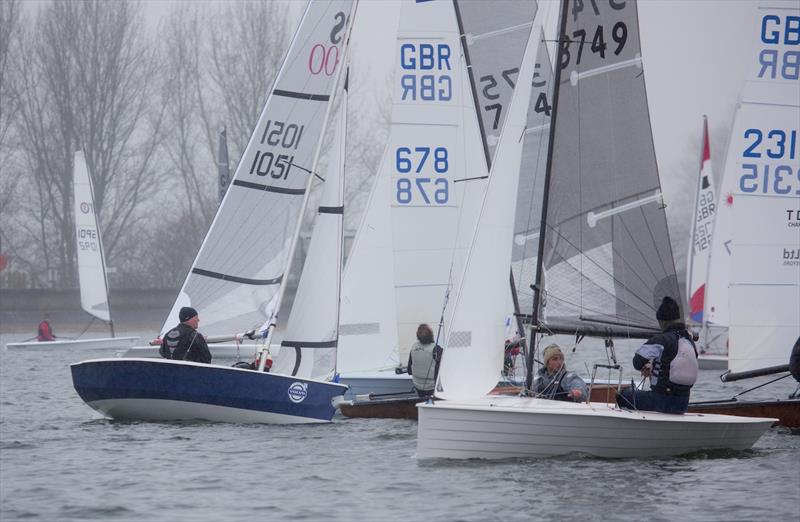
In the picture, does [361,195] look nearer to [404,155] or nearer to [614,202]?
[404,155]

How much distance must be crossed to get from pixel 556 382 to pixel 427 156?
5.95m

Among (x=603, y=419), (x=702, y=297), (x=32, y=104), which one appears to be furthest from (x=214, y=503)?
(x=32, y=104)

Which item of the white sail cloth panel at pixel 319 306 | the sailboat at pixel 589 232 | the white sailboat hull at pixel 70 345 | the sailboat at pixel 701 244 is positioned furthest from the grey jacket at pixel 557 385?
the white sailboat hull at pixel 70 345

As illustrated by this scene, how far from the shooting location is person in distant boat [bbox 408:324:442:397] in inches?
600

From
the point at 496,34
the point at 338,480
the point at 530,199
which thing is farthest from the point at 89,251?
the point at 338,480

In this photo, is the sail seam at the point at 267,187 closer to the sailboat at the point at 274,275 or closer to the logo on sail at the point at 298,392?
the sailboat at the point at 274,275

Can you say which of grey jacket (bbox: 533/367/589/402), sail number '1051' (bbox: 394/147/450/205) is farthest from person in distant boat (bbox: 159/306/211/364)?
grey jacket (bbox: 533/367/589/402)

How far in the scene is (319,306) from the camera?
15469 millimetres

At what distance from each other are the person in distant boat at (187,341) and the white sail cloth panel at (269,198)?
0.89 m

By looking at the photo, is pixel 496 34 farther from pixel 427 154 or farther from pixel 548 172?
pixel 548 172

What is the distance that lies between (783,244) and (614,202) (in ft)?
11.3

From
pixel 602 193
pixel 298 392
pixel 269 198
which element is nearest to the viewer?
pixel 602 193

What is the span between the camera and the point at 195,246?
57094mm

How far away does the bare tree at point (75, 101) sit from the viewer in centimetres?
5078
